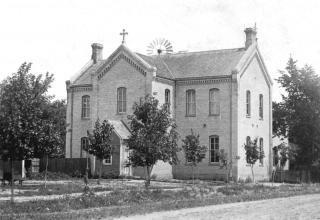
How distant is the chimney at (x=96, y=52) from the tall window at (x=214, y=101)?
13.5m

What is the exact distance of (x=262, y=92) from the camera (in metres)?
48.8

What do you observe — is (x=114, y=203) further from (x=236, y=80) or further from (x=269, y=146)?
(x=269, y=146)

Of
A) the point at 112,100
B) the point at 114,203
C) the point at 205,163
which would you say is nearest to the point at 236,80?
the point at 205,163

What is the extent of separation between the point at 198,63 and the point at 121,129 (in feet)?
29.0

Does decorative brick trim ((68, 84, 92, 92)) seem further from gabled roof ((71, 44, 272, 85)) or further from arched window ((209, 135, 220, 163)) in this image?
arched window ((209, 135, 220, 163))

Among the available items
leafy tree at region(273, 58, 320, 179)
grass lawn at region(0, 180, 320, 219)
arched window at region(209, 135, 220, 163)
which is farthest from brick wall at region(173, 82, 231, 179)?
grass lawn at region(0, 180, 320, 219)

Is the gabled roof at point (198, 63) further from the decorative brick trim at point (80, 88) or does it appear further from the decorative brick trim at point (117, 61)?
the decorative brick trim at point (80, 88)

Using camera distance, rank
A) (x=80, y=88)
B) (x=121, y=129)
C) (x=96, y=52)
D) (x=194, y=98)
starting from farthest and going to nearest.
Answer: (x=96, y=52) < (x=80, y=88) < (x=194, y=98) < (x=121, y=129)

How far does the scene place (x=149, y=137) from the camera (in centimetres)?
2909

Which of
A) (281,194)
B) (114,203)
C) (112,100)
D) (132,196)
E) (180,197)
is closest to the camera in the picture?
(114,203)

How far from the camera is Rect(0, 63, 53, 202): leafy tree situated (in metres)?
21.8

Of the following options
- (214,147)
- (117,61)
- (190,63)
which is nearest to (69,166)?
(117,61)

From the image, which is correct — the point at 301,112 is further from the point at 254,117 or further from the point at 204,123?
the point at 204,123

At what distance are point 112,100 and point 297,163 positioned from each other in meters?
19.3
